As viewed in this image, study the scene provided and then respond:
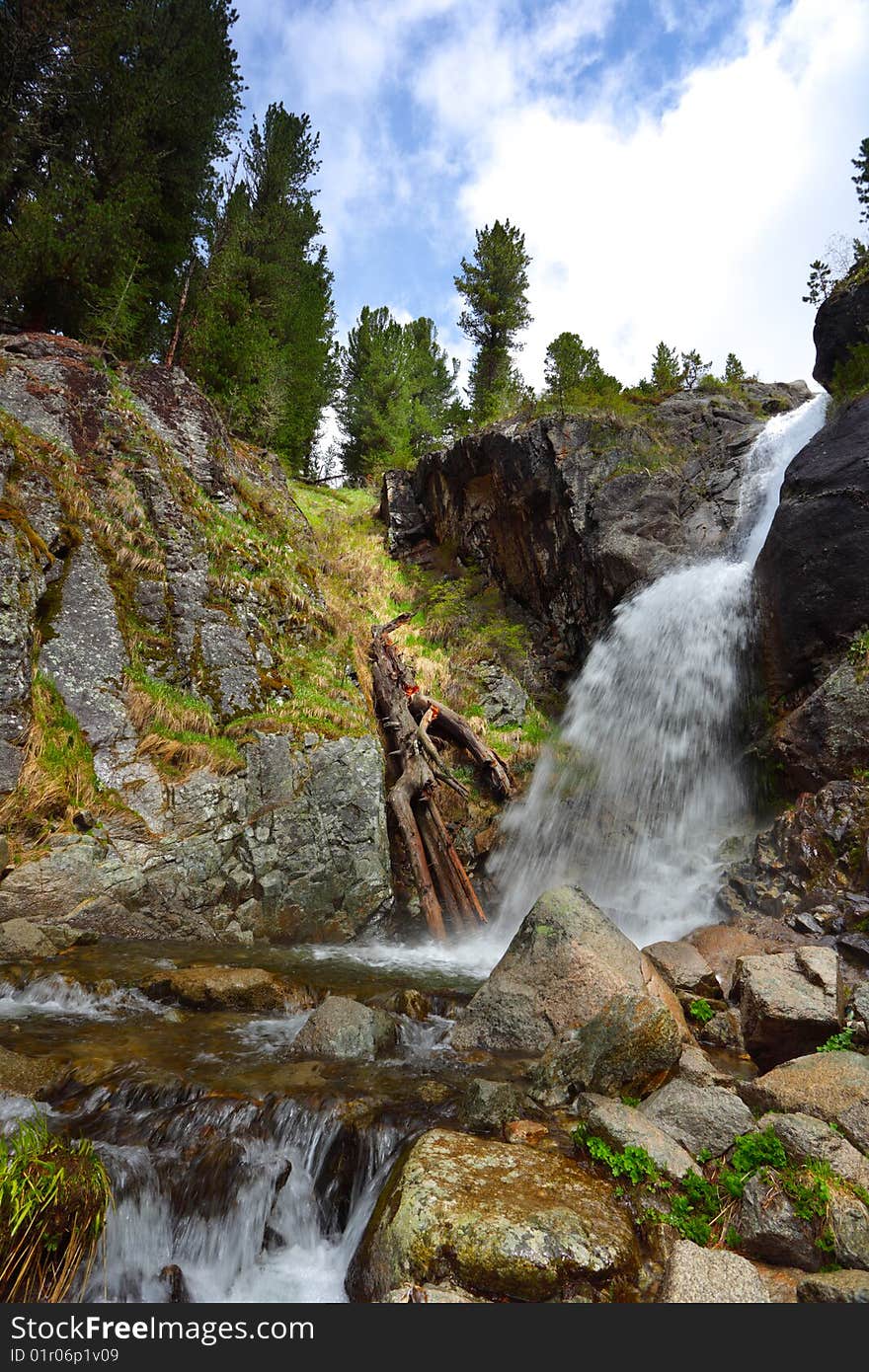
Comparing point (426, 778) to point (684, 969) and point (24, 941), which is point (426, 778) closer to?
point (684, 969)

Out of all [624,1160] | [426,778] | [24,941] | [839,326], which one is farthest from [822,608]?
[24,941]

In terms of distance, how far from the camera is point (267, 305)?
890 inches

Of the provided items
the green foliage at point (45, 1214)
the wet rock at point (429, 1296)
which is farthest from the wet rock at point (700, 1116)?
the green foliage at point (45, 1214)

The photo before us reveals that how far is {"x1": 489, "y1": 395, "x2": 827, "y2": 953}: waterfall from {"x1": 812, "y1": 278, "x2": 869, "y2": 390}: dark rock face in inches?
250

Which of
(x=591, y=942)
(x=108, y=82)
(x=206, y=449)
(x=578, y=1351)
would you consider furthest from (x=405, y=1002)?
(x=108, y=82)

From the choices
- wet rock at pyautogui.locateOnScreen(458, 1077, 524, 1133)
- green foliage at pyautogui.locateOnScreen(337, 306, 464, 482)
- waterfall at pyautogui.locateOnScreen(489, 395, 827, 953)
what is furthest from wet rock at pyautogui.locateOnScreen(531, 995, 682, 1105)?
green foliage at pyautogui.locateOnScreen(337, 306, 464, 482)

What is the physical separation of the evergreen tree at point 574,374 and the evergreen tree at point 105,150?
12640mm

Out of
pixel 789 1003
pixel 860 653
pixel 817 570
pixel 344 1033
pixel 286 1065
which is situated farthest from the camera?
pixel 817 570

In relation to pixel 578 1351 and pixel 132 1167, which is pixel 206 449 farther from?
pixel 578 1351

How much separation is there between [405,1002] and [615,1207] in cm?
334

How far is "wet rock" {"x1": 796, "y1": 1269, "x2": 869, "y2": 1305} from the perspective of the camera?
8.32 ft

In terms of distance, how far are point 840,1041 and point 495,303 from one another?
3240 centimetres

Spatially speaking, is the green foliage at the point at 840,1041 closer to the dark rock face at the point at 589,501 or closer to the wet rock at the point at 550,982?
the wet rock at the point at 550,982

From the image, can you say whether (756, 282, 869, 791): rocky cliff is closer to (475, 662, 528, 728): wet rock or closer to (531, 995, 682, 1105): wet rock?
(475, 662, 528, 728): wet rock
